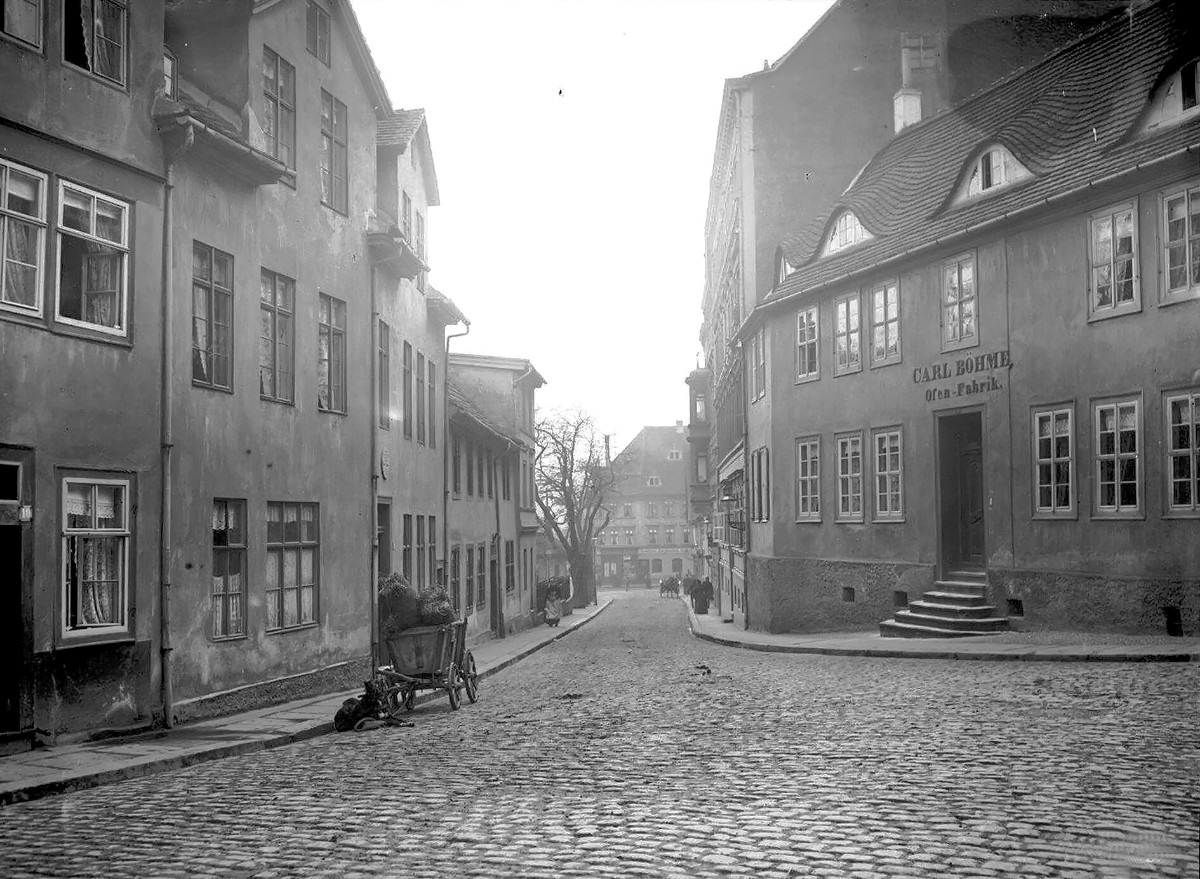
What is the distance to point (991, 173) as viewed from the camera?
78.2 ft

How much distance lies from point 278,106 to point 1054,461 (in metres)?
13.7

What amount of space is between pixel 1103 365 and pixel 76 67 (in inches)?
608

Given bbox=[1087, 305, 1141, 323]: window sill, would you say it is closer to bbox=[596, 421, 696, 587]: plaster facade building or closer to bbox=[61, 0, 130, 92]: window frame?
bbox=[61, 0, 130, 92]: window frame

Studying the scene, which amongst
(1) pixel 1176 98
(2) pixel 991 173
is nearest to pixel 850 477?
(2) pixel 991 173

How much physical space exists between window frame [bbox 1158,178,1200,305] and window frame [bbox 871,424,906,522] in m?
7.34

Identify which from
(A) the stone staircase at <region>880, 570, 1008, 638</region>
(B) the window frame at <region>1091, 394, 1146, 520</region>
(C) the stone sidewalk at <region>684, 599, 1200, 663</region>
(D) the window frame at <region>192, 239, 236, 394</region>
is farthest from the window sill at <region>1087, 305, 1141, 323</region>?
(D) the window frame at <region>192, 239, 236, 394</region>

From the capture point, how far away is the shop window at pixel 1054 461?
20.9 meters

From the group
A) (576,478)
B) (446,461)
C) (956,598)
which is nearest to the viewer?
(956,598)

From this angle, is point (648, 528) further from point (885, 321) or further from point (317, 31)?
point (317, 31)

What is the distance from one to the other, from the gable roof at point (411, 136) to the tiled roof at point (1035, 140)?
841 centimetres

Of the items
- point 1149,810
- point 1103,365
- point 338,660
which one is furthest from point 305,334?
point 1149,810

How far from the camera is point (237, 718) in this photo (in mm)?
15180

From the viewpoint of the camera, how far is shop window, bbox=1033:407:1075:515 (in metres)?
20.9

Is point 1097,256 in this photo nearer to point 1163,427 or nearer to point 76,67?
point 1163,427
